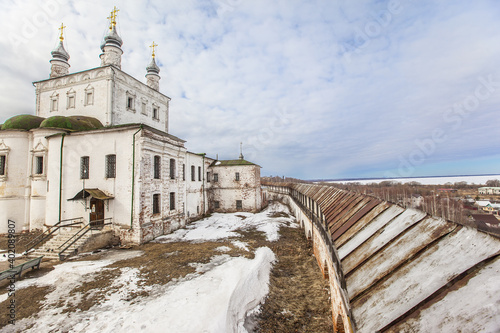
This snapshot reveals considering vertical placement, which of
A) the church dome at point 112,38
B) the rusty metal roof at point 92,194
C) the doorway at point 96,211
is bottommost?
the doorway at point 96,211

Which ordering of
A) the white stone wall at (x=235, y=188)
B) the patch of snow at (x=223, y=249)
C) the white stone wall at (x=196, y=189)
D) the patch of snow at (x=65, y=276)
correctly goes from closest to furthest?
the patch of snow at (x=65, y=276), the patch of snow at (x=223, y=249), the white stone wall at (x=196, y=189), the white stone wall at (x=235, y=188)

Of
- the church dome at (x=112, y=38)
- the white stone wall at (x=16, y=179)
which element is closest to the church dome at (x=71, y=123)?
the white stone wall at (x=16, y=179)

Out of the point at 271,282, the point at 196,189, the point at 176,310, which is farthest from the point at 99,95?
the point at 271,282

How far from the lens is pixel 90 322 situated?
21.2ft

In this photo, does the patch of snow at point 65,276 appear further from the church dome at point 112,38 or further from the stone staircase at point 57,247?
the church dome at point 112,38

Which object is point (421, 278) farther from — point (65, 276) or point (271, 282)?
point (65, 276)

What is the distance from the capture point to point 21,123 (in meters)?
17.9

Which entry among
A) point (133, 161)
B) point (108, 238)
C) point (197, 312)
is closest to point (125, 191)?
point (133, 161)

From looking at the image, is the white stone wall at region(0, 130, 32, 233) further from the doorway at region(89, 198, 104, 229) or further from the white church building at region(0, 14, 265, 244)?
the doorway at region(89, 198, 104, 229)

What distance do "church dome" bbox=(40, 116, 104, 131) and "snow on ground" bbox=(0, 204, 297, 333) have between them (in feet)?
36.4

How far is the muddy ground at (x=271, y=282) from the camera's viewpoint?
6.96 meters

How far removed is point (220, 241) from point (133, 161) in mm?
7789

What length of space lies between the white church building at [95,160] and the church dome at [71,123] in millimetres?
60

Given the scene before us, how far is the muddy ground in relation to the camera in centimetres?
696
